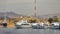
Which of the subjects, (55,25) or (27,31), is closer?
(55,25)

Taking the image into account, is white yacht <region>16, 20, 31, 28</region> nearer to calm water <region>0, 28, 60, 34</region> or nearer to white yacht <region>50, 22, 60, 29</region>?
calm water <region>0, 28, 60, 34</region>

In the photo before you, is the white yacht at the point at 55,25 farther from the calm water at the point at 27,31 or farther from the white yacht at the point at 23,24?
the white yacht at the point at 23,24

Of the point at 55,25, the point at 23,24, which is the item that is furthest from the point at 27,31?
the point at 55,25

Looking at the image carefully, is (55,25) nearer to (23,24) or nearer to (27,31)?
(23,24)

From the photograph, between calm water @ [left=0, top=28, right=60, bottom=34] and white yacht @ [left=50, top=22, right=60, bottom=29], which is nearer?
white yacht @ [left=50, top=22, right=60, bottom=29]

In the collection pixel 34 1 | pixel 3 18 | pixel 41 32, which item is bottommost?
pixel 41 32

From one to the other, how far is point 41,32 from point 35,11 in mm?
628

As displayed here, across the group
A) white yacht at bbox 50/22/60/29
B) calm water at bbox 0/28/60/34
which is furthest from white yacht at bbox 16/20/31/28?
white yacht at bbox 50/22/60/29

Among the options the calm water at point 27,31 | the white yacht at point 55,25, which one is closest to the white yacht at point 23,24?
the calm water at point 27,31

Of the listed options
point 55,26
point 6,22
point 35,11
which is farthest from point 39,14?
point 6,22

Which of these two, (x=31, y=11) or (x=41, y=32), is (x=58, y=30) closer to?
(x=41, y=32)

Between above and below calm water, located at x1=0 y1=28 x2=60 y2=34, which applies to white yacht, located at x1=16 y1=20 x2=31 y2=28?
above

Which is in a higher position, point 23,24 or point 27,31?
point 23,24

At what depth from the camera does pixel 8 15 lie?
5496mm
